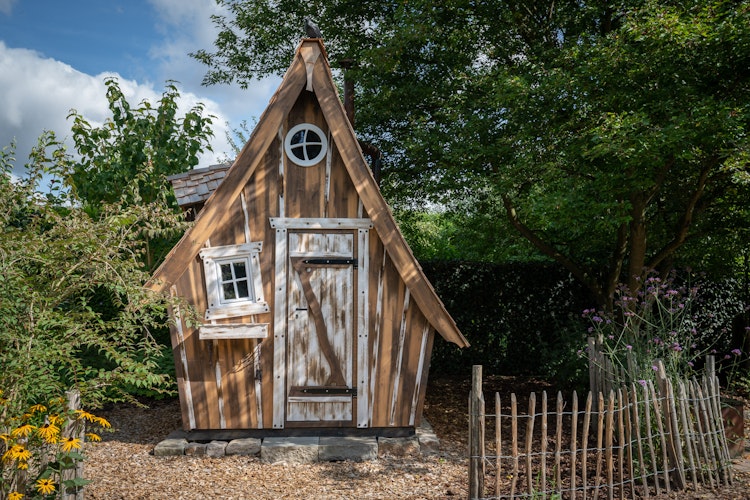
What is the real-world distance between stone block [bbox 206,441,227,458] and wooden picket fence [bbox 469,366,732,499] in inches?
113

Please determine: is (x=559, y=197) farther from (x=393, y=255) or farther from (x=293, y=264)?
(x=293, y=264)

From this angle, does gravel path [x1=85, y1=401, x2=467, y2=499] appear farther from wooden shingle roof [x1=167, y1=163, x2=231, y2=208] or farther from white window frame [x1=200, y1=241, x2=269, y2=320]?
wooden shingle roof [x1=167, y1=163, x2=231, y2=208]

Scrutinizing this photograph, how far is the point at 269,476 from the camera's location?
6.17 metres

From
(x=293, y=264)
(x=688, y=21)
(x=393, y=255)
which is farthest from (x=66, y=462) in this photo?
(x=688, y=21)

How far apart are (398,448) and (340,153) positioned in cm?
332

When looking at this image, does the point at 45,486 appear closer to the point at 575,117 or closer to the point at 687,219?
the point at 575,117

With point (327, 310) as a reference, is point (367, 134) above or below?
above

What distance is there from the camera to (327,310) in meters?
6.91

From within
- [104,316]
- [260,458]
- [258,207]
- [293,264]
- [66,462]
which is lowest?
[260,458]

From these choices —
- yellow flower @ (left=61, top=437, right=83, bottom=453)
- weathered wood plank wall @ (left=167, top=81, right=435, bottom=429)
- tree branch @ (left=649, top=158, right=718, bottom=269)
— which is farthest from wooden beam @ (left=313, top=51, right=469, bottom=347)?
tree branch @ (left=649, top=158, right=718, bottom=269)

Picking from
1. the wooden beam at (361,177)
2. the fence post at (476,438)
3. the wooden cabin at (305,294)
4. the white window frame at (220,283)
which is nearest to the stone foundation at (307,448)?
the wooden cabin at (305,294)

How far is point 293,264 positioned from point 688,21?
5130mm

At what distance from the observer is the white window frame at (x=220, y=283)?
6.70 meters

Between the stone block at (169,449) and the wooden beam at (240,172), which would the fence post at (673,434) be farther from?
the stone block at (169,449)
